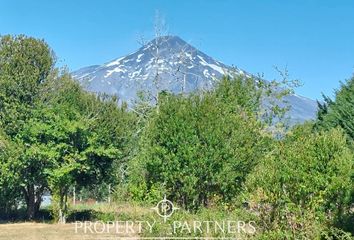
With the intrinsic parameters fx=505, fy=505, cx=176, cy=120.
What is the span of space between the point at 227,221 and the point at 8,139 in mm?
14892

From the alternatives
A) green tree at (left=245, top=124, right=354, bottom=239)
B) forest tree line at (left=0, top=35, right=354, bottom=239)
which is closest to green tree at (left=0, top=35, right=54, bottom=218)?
forest tree line at (left=0, top=35, right=354, bottom=239)

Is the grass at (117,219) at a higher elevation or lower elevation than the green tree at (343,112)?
lower

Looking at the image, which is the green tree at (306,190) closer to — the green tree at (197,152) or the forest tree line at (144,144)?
the forest tree line at (144,144)

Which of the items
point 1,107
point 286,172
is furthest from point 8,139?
point 286,172

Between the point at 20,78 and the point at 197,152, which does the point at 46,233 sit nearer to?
the point at 197,152

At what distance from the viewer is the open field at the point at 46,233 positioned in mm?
19734

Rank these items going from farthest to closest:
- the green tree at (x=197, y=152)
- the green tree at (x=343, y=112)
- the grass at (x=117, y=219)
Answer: the green tree at (x=343, y=112), the green tree at (x=197, y=152), the grass at (x=117, y=219)

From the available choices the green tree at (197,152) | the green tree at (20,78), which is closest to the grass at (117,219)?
the green tree at (197,152)

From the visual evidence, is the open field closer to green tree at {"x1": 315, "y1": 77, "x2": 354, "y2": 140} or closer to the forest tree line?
the forest tree line

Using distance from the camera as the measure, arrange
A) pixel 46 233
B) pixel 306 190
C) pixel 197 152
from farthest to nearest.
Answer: pixel 197 152
pixel 46 233
pixel 306 190

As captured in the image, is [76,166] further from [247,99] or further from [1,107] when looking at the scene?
[247,99]

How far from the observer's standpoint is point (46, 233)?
21672mm

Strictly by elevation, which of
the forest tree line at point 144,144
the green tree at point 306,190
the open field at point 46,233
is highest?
the forest tree line at point 144,144

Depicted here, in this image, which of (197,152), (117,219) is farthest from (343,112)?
(117,219)
